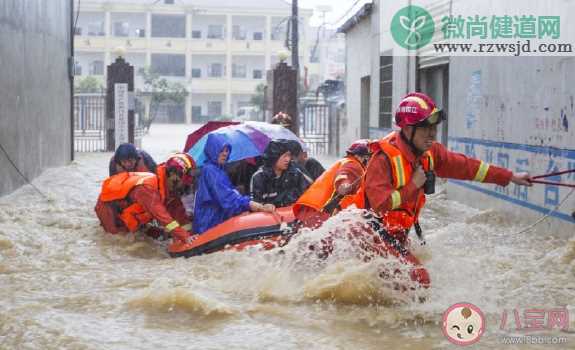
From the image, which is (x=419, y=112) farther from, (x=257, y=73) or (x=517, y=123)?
(x=257, y=73)

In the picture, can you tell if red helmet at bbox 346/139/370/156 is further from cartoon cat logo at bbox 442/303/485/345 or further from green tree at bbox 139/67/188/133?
green tree at bbox 139/67/188/133

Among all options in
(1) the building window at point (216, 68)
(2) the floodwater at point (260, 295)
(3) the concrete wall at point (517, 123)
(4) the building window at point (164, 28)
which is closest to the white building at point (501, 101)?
(3) the concrete wall at point (517, 123)

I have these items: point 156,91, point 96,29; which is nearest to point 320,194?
point 156,91

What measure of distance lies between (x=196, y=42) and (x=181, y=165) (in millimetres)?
54225

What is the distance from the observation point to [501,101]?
10625 millimetres

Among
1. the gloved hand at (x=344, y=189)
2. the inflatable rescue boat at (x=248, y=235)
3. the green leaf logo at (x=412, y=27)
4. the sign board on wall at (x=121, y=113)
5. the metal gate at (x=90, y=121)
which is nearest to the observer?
the gloved hand at (x=344, y=189)

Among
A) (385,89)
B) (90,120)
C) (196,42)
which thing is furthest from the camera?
(196,42)

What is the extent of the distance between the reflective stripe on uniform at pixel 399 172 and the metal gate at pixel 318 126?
19.7 metres

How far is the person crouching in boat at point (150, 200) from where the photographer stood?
8.31m

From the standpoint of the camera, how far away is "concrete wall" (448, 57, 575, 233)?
8.80 meters

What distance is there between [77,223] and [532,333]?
6295mm

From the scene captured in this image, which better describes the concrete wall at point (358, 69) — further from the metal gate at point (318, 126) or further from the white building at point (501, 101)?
the metal gate at point (318, 126)

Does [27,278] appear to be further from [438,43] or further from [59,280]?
[438,43]

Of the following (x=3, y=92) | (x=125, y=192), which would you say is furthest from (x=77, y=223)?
(x=3, y=92)
